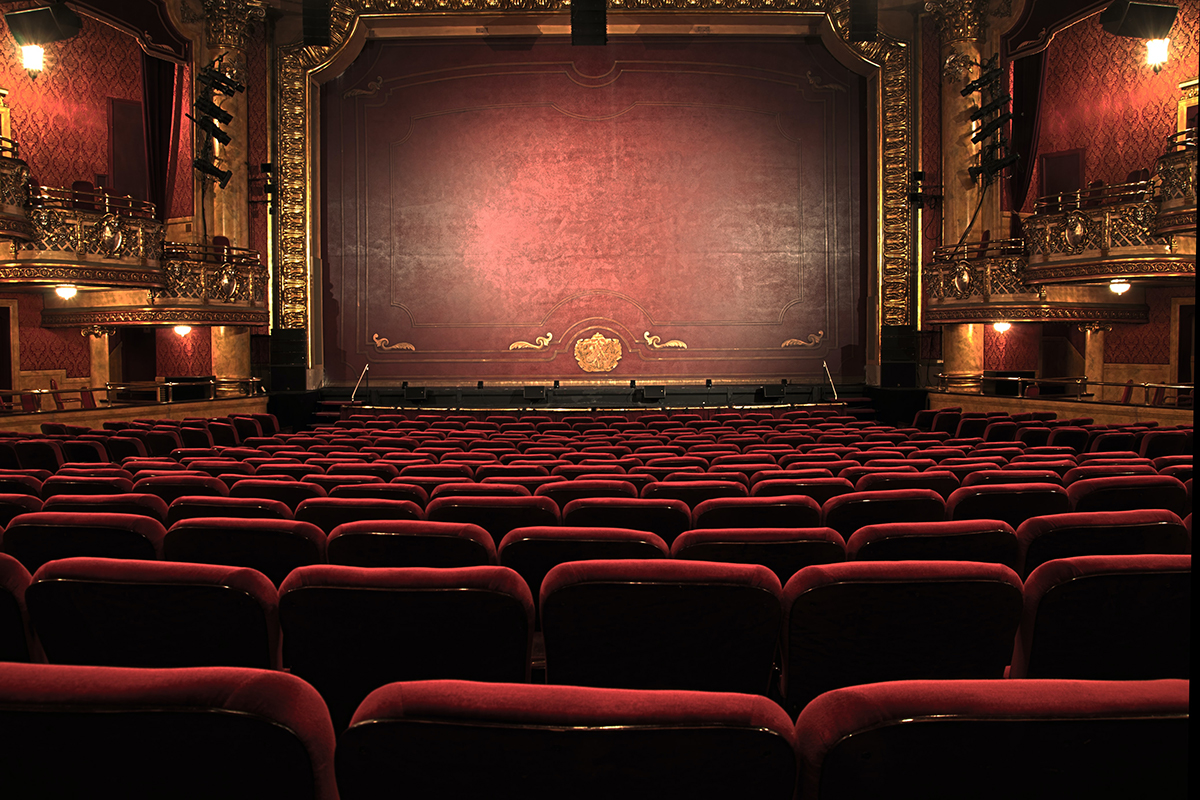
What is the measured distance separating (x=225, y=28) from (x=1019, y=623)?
1469 centimetres

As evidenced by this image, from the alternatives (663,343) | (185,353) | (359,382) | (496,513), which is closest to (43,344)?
(185,353)

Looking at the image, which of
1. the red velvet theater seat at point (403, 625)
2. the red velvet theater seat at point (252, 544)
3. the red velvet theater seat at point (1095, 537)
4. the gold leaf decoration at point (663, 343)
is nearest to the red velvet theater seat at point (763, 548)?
the red velvet theater seat at point (1095, 537)

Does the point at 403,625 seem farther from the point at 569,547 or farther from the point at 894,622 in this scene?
the point at 894,622

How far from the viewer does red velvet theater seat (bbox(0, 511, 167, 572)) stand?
2.17 meters

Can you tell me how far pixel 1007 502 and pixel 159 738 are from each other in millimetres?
2869

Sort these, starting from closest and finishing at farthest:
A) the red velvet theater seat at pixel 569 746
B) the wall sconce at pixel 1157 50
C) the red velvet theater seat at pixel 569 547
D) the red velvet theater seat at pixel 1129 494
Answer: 1. the red velvet theater seat at pixel 569 746
2. the red velvet theater seat at pixel 569 547
3. the red velvet theater seat at pixel 1129 494
4. the wall sconce at pixel 1157 50

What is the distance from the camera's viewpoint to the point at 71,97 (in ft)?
46.5

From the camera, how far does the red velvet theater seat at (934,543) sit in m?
2.03

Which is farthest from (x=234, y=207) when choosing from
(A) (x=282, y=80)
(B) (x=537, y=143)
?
(B) (x=537, y=143)

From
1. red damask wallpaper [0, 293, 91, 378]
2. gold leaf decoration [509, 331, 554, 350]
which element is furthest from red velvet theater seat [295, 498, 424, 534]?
red damask wallpaper [0, 293, 91, 378]

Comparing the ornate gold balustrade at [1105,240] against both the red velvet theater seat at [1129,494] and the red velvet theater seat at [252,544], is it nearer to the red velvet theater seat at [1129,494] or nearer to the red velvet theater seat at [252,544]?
the red velvet theater seat at [1129,494]

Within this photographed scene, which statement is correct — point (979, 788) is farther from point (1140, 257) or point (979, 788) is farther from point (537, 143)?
point (537, 143)

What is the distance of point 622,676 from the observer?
151cm

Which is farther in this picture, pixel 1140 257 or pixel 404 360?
pixel 404 360
